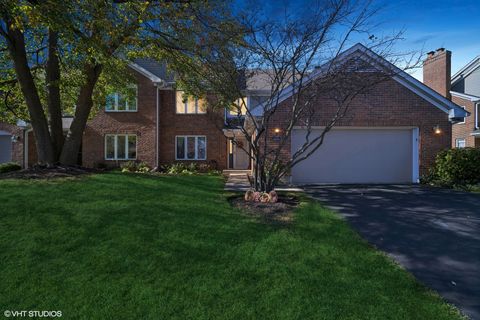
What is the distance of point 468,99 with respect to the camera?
2370 centimetres

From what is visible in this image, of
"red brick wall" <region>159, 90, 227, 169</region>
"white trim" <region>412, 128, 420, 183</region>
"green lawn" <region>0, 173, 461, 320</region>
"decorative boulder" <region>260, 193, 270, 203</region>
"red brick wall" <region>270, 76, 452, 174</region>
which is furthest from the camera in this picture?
"red brick wall" <region>159, 90, 227, 169</region>

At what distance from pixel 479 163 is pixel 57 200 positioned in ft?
47.1

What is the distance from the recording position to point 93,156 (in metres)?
19.9

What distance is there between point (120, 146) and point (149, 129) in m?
2.11

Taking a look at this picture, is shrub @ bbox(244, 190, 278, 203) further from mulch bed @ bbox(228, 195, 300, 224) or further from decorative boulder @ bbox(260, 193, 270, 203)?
mulch bed @ bbox(228, 195, 300, 224)

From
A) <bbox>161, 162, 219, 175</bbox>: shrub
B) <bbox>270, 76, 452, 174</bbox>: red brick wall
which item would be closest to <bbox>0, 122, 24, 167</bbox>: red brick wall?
<bbox>161, 162, 219, 175</bbox>: shrub

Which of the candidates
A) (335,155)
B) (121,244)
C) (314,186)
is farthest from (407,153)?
(121,244)

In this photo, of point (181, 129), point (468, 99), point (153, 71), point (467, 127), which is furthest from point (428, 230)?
point (468, 99)

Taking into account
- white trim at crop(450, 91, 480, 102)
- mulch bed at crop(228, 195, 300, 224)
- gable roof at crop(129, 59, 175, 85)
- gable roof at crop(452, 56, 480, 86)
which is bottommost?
mulch bed at crop(228, 195, 300, 224)

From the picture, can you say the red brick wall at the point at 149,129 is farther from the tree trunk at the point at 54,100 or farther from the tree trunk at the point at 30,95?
the tree trunk at the point at 30,95

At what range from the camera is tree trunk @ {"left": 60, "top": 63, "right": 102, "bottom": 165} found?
37.3 ft

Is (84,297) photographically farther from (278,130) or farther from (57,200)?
(278,130)

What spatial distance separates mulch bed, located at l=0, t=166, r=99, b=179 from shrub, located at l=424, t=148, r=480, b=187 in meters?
13.4

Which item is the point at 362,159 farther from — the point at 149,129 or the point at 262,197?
the point at 149,129
